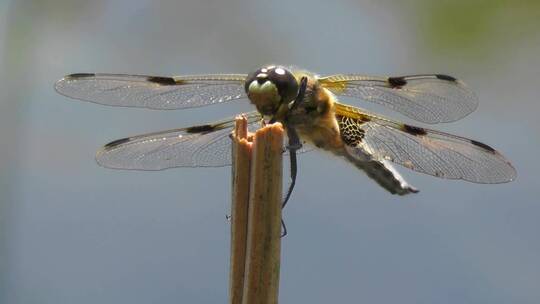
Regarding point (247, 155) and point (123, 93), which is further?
point (123, 93)

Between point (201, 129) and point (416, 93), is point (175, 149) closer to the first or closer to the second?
point (201, 129)

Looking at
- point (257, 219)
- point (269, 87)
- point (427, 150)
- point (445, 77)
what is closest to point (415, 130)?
point (427, 150)

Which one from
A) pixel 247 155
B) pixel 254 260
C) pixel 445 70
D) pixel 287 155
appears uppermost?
pixel 445 70

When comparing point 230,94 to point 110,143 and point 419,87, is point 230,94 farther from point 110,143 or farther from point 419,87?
point 419,87

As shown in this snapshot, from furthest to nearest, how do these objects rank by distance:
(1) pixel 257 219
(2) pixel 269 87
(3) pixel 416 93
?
(3) pixel 416 93 < (2) pixel 269 87 < (1) pixel 257 219

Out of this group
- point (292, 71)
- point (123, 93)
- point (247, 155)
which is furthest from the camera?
point (123, 93)

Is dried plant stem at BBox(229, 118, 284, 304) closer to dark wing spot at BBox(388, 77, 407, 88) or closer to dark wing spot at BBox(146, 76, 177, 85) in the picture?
dark wing spot at BBox(146, 76, 177, 85)

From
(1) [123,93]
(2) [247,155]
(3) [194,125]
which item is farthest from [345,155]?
(2) [247,155]

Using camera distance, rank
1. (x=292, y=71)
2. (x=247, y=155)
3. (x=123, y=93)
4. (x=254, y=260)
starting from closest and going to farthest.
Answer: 1. (x=254, y=260)
2. (x=247, y=155)
3. (x=292, y=71)
4. (x=123, y=93)
